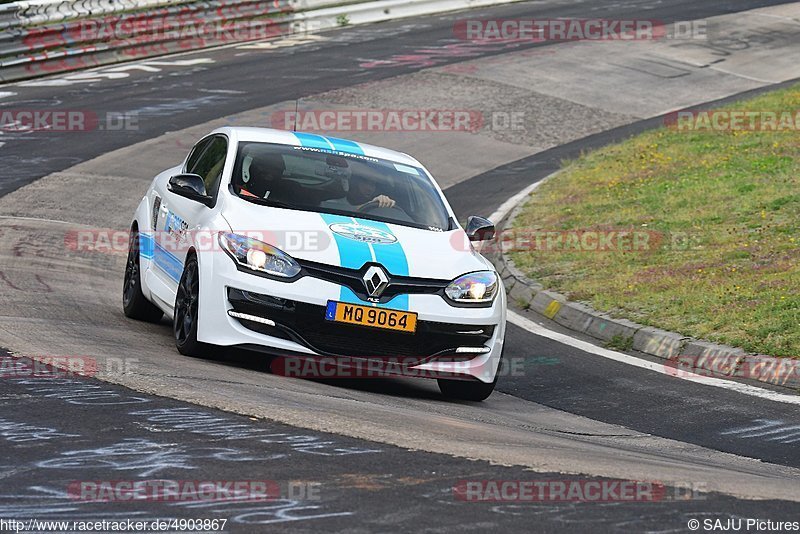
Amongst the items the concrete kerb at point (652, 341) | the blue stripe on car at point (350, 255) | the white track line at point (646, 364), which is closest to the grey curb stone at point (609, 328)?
the concrete kerb at point (652, 341)

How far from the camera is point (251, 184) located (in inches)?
369

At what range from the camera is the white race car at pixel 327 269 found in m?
8.24

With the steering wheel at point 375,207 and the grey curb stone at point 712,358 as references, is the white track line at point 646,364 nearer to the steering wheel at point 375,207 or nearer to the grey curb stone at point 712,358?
the grey curb stone at point 712,358

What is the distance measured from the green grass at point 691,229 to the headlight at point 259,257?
148 inches

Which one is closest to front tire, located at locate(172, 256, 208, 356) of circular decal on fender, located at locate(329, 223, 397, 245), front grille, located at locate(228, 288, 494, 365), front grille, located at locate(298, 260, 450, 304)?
front grille, located at locate(228, 288, 494, 365)

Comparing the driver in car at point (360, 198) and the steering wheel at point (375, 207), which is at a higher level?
the driver in car at point (360, 198)

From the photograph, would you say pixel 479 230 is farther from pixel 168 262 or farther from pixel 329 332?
pixel 168 262

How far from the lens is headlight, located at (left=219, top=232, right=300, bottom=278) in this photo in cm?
827

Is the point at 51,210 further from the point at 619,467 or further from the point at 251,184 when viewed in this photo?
the point at 619,467

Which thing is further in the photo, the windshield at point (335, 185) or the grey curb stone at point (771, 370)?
the grey curb stone at point (771, 370)

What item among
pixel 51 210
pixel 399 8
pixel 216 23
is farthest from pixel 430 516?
pixel 399 8

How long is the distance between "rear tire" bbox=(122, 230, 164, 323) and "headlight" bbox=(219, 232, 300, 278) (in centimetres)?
201

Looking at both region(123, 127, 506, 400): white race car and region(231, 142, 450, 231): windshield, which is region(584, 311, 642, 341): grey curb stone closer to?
region(123, 127, 506, 400): white race car

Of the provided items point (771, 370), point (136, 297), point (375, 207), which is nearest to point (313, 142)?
point (375, 207)
